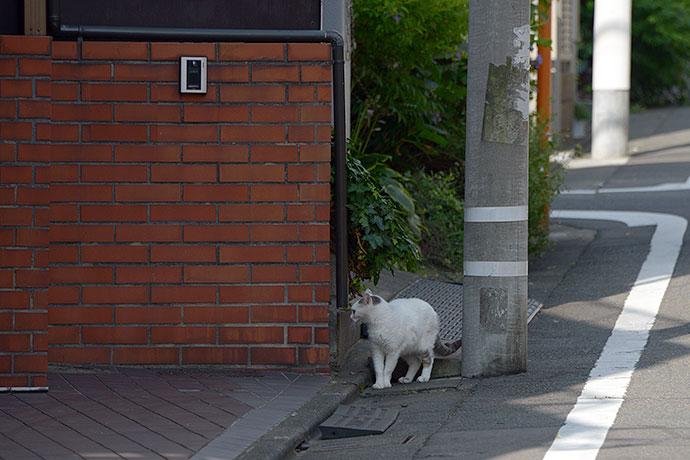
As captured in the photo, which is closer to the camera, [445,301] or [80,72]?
[80,72]

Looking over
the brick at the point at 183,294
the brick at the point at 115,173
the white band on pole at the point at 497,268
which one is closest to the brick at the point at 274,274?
the brick at the point at 183,294

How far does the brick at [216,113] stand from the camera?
21.4 feet

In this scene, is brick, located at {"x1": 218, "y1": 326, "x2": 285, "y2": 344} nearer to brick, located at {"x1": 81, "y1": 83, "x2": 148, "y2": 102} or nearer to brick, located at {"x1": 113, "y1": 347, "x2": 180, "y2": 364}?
brick, located at {"x1": 113, "y1": 347, "x2": 180, "y2": 364}

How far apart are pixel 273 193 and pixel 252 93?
2.06 feet

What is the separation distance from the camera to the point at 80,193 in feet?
21.4

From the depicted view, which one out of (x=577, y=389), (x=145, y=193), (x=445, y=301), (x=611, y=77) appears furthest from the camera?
(x=611, y=77)

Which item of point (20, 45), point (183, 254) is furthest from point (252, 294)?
point (20, 45)

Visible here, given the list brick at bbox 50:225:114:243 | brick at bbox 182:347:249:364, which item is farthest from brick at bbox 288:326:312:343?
brick at bbox 50:225:114:243

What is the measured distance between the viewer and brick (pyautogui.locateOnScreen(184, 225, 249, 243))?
21.6 feet

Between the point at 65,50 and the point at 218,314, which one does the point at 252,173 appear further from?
the point at 65,50

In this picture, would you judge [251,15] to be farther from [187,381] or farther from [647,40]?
[647,40]

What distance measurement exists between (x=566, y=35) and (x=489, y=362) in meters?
22.3

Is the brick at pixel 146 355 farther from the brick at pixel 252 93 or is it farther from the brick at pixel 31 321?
the brick at pixel 252 93

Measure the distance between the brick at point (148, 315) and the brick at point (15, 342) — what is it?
667mm
